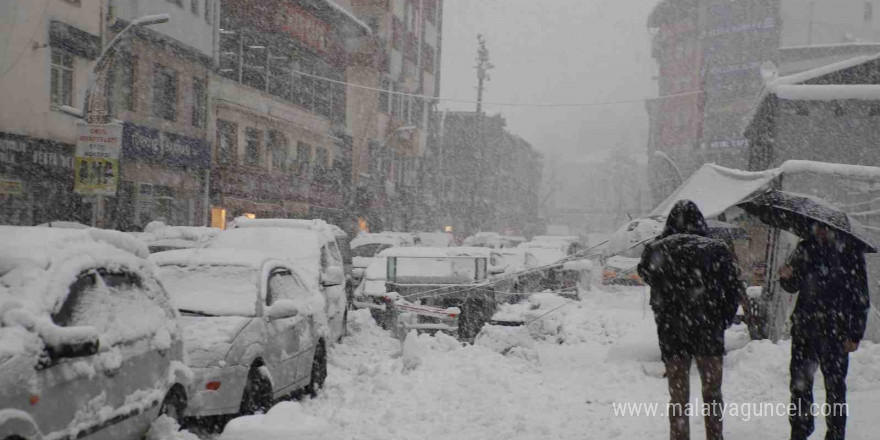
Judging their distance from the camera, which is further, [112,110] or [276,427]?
[112,110]

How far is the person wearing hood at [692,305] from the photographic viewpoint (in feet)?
19.1

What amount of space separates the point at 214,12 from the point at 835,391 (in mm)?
27335

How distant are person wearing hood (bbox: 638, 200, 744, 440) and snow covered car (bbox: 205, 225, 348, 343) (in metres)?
6.39

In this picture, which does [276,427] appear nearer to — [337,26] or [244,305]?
[244,305]

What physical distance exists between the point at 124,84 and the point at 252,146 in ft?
31.9

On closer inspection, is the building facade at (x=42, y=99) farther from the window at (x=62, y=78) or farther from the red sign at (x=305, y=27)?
the red sign at (x=305, y=27)

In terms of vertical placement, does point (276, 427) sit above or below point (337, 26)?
below

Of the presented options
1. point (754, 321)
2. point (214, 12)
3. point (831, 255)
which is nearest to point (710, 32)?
point (214, 12)

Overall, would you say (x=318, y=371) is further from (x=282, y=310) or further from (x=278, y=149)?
(x=278, y=149)

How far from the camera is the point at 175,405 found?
19.5ft

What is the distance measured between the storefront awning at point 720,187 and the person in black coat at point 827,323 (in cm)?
355

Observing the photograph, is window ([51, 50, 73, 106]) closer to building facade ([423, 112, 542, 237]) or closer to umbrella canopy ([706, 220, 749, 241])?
umbrella canopy ([706, 220, 749, 241])

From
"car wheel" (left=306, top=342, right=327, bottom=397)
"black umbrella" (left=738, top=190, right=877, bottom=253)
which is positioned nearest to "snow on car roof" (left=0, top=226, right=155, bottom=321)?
"car wheel" (left=306, top=342, right=327, bottom=397)

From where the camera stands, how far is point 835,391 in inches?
226
